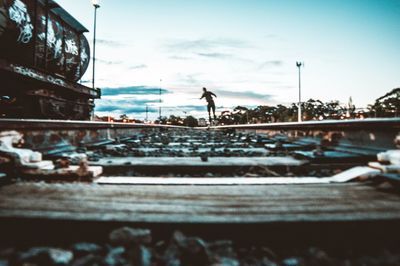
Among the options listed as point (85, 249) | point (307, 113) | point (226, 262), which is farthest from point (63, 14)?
point (307, 113)

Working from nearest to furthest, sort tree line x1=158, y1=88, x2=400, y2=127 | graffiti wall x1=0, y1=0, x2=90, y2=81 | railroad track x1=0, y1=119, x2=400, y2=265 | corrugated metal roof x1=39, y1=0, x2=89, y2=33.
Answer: railroad track x1=0, y1=119, x2=400, y2=265 < graffiti wall x1=0, y1=0, x2=90, y2=81 < corrugated metal roof x1=39, y1=0, x2=89, y2=33 < tree line x1=158, y1=88, x2=400, y2=127

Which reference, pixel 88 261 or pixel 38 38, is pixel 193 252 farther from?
pixel 38 38

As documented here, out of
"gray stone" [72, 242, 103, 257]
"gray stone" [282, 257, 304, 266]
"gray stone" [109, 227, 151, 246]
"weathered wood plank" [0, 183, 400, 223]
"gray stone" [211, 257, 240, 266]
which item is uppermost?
"weathered wood plank" [0, 183, 400, 223]

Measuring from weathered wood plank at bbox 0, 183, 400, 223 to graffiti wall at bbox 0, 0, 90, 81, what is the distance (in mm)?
6507

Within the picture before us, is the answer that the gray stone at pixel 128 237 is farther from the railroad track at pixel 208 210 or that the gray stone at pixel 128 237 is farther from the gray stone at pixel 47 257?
the gray stone at pixel 47 257

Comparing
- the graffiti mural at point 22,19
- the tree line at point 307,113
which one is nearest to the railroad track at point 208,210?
the graffiti mural at point 22,19

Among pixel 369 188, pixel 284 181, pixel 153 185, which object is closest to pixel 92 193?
pixel 153 185

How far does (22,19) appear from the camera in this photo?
7500 millimetres

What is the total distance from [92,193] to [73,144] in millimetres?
2837

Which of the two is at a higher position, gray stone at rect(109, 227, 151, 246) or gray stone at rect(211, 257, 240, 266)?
gray stone at rect(109, 227, 151, 246)

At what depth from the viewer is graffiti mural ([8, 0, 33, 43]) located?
23.5ft

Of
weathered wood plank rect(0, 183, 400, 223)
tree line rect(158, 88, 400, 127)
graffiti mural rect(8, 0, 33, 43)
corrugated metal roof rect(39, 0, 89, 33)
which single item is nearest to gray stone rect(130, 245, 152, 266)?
weathered wood plank rect(0, 183, 400, 223)

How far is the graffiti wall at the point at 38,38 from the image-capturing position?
712cm

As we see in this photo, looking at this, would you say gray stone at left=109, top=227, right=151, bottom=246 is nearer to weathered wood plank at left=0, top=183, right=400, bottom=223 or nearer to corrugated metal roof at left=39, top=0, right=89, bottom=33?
weathered wood plank at left=0, top=183, right=400, bottom=223
